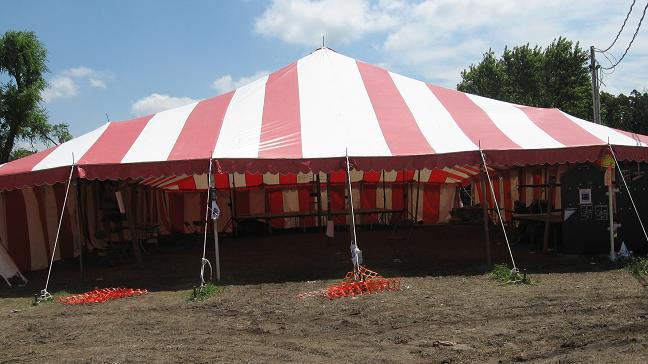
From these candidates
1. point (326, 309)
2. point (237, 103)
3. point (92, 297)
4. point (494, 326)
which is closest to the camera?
point (494, 326)

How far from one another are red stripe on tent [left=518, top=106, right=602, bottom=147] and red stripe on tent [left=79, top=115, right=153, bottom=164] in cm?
583

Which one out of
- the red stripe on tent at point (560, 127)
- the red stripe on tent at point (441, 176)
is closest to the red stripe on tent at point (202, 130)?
the red stripe on tent at point (560, 127)

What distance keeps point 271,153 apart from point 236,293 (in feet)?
5.94

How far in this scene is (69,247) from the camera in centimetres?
977

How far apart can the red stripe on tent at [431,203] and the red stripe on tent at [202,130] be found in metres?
7.50

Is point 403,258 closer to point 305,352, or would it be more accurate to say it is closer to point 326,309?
point 326,309

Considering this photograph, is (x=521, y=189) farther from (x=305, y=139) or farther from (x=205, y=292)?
(x=205, y=292)

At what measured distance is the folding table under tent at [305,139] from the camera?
689 centimetres

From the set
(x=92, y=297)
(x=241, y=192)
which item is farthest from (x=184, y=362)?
(x=241, y=192)

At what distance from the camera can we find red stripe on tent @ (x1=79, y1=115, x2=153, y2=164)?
7.11 metres

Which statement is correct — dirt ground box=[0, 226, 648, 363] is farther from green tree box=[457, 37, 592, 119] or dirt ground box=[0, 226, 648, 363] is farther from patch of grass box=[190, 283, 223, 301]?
green tree box=[457, 37, 592, 119]

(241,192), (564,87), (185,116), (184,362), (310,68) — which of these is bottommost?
(184,362)

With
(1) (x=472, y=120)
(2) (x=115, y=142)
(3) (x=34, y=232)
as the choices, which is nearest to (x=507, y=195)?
(1) (x=472, y=120)

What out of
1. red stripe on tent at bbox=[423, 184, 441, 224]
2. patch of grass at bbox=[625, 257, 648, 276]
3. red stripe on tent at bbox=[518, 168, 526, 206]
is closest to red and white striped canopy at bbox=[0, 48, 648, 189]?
patch of grass at bbox=[625, 257, 648, 276]
